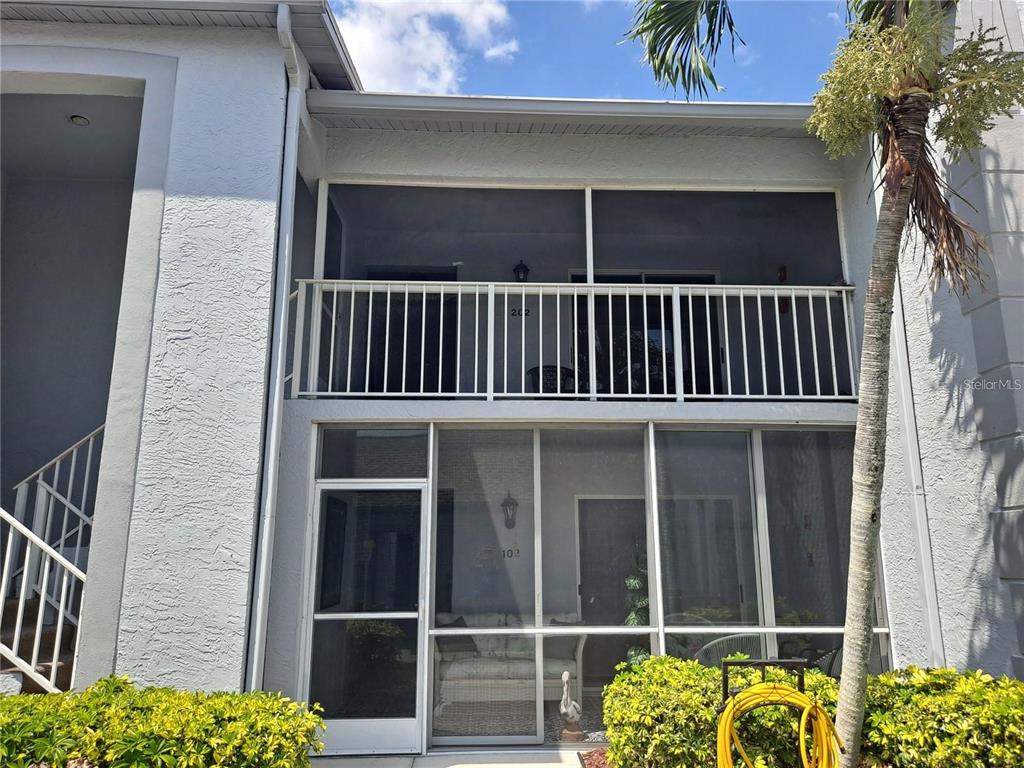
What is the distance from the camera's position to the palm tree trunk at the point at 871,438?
404 cm

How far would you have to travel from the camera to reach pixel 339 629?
19.1ft

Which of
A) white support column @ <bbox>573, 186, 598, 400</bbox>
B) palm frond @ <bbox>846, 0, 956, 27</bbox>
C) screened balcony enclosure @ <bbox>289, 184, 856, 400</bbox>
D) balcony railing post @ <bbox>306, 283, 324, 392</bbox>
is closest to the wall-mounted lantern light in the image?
screened balcony enclosure @ <bbox>289, 184, 856, 400</bbox>

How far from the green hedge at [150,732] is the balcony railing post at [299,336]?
2.73 meters

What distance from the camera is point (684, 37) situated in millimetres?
5438

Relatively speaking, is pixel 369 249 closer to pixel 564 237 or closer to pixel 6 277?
pixel 564 237

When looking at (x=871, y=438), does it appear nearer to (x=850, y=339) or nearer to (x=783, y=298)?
(x=850, y=339)

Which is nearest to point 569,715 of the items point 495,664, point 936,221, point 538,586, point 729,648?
point 495,664

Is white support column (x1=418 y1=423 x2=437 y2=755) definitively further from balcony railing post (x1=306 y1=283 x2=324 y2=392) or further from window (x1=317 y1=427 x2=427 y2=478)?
balcony railing post (x1=306 y1=283 x2=324 y2=392)

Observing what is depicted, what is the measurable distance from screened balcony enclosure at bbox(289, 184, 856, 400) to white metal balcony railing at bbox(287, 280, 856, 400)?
2 cm

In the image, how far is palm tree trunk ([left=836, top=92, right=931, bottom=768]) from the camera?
4039mm

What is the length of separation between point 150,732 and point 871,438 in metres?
4.36

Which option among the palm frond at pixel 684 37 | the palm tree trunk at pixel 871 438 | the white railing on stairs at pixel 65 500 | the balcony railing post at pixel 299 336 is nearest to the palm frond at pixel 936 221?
the palm tree trunk at pixel 871 438

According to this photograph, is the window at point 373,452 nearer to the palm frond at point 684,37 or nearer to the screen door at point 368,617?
the screen door at point 368,617

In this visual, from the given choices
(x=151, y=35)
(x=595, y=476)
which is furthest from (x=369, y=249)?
(x=595, y=476)
